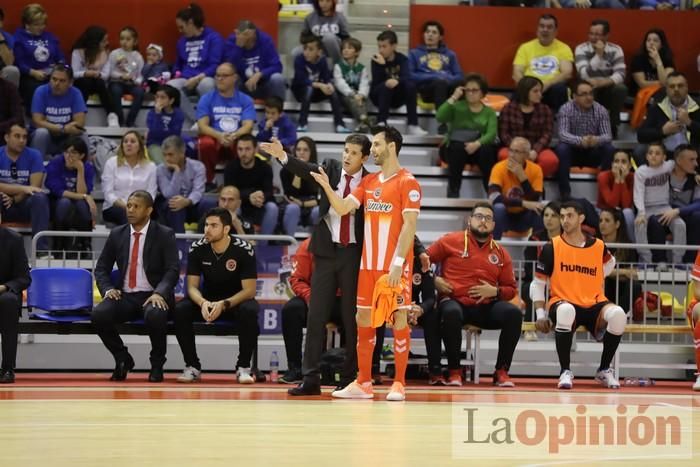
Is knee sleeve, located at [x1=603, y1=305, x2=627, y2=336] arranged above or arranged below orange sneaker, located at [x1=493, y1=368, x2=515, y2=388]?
above

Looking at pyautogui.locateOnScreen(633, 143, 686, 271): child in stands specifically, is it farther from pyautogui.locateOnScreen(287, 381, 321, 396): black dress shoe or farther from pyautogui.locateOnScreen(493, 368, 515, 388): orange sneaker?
pyautogui.locateOnScreen(287, 381, 321, 396): black dress shoe

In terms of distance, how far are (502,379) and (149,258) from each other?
3.10m

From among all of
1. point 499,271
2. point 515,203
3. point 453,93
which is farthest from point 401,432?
point 453,93

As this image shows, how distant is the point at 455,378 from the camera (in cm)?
1038

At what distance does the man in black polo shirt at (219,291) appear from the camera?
400 inches

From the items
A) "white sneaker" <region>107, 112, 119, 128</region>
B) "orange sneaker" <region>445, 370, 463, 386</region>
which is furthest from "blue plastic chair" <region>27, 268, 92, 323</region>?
"white sneaker" <region>107, 112, 119, 128</region>

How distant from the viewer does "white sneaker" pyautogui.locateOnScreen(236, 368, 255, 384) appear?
10.1m

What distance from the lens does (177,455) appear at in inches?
226

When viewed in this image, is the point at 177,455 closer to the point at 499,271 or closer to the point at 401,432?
the point at 401,432

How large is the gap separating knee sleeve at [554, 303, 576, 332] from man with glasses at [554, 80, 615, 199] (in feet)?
12.0

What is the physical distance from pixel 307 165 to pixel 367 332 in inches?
49.1

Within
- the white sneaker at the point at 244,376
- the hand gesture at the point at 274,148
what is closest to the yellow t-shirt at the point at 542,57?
the white sneaker at the point at 244,376

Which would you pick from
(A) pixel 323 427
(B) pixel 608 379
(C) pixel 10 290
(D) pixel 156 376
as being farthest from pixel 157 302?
(B) pixel 608 379

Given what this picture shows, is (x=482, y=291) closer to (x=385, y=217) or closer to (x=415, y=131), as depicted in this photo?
(x=385, y=217)
